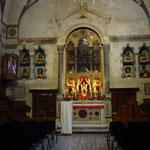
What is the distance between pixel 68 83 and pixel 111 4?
6.96 meters

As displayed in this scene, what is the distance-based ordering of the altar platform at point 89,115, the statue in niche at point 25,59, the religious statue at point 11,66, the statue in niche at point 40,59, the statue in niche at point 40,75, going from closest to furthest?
1. the altar platform at point 89,115
2. the religious statue at point 11,66
3. the statue in niche at point 40,75
4. the statue in niche at point 40,59
5. the statue in niche at point 25,59

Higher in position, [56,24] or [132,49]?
[56,24]

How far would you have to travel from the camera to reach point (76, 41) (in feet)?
52.5

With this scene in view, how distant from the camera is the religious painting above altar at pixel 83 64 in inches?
596

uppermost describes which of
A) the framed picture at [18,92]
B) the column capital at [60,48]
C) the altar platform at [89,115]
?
the column capital at [60,48]

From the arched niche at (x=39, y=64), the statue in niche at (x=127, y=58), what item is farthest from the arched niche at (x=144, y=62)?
the arched niche at (x=39, y=64)

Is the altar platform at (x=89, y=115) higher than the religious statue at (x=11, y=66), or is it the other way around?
the religious statue at (x=11, y=66)

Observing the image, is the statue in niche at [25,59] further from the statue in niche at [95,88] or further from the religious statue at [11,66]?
the statue in niche at [95,88]

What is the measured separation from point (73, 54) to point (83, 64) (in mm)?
1123

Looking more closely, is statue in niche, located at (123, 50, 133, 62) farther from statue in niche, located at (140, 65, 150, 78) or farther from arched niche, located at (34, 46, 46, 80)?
arched niche, located at (34, 46, 46, 80)

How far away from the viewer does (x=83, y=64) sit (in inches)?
620

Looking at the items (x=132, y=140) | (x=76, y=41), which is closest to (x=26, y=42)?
(x=76, y=41)

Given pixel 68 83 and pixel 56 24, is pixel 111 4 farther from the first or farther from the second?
pixel 68 83

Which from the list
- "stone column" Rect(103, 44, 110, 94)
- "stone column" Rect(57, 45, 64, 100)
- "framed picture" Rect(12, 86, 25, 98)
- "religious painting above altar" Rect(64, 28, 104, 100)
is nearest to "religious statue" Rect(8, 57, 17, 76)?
"framed picture" Rect(12, 86, 25, 98)
